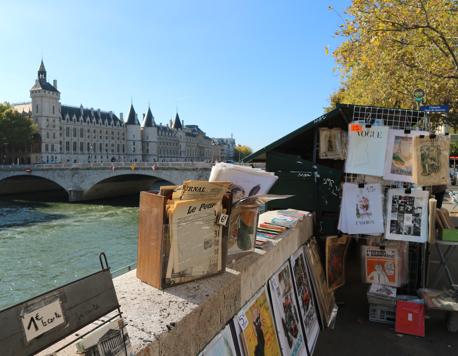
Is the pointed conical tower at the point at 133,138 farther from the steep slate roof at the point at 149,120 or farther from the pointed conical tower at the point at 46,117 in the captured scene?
the pointed conical tower at the point at 46,117

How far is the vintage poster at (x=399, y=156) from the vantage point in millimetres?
3768

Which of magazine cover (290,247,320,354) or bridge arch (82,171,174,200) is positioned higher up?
magazine cover (290,247,320,354)

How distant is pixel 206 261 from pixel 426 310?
103 inches

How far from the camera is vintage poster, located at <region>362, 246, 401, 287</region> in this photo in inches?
156

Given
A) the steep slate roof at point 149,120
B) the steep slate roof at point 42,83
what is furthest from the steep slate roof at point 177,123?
the steep slate roof at point 42,83

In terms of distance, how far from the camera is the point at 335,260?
13.7 ft

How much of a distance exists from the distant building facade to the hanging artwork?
84.3m

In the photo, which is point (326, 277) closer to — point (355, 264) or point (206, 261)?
point (355, 264)

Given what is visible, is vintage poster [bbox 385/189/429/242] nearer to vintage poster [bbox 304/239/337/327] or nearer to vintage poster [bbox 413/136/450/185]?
vintage poster [bbox 413/136/450/185]

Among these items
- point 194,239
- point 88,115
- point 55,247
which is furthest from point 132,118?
point 194,239

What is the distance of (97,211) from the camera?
31.2 m

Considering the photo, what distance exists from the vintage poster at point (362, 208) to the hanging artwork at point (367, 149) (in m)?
0.17

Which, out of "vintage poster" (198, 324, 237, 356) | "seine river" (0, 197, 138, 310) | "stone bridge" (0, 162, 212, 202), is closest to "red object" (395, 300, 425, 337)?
"vintage poster" (198, 324, 237, 356)

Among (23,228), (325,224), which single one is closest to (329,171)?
(325,224)
